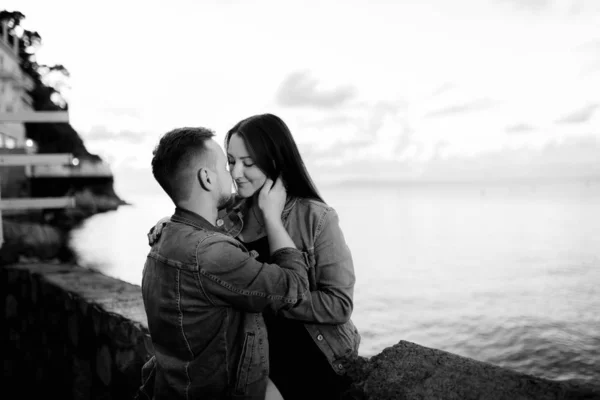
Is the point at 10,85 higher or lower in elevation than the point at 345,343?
higher

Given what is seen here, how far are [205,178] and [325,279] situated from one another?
509mm

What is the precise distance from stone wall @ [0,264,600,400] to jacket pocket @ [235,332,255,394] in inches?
14.2

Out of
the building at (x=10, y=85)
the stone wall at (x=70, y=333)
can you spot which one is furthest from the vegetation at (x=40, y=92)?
the stone wall at (x=70, y=333)

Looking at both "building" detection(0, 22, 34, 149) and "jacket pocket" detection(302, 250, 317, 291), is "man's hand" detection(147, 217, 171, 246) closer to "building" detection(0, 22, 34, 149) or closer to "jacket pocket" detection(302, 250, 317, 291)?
"jacket pocket" detection(302, 250, 317, 291)

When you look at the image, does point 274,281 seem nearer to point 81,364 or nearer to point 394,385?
point 394,385

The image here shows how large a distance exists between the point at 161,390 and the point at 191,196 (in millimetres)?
581

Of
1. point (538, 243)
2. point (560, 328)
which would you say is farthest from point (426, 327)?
point (538, 243)

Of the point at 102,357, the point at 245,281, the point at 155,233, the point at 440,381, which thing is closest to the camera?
the point at 245,281

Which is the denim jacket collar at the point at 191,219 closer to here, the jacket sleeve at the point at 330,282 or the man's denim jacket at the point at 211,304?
the man's denim jacket at the point at 211,304

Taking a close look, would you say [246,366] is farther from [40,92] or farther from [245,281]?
[40,92]

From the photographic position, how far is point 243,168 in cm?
170

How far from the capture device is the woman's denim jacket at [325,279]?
1.56 meters

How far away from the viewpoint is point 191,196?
1.44m

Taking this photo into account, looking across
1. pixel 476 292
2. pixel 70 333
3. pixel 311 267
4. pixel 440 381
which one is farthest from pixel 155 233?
pixel 476 292
